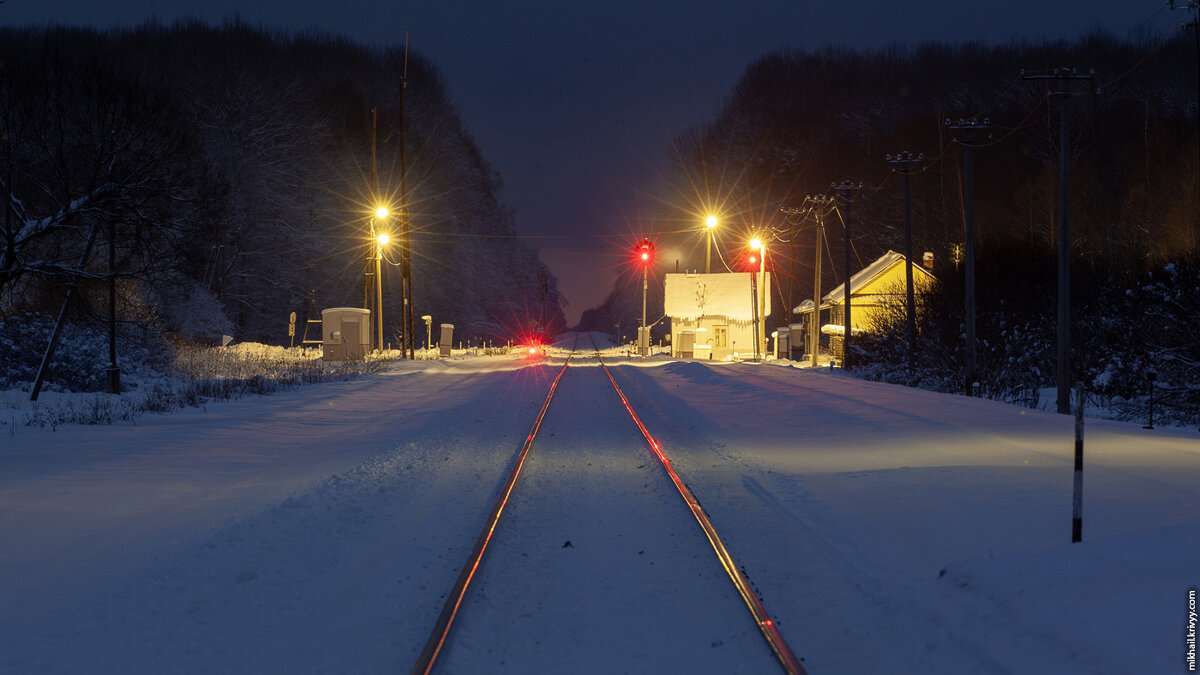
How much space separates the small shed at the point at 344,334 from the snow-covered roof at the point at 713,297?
27133mm

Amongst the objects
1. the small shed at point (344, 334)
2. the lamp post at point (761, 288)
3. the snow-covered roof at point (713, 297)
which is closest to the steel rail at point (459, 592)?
the small shed at point (344, 334)

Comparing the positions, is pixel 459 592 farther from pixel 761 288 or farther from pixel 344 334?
pixel 761 288

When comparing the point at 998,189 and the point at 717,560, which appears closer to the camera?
the point at 717,560

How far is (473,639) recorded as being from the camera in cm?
A: 520

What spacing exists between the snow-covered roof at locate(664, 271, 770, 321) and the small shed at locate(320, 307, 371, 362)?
27133 mm

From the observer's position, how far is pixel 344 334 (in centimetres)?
3988

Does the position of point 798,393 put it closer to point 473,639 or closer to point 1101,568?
point 1101,568

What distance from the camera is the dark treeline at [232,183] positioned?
2181 cm

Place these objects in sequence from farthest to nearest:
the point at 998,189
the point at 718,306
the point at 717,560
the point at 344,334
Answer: the point at 998,189 < the point at 718,306 < the point at 344,334 < the point at 717,560

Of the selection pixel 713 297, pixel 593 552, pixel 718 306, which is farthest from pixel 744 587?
pixel 713 297

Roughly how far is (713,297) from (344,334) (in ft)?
97.8

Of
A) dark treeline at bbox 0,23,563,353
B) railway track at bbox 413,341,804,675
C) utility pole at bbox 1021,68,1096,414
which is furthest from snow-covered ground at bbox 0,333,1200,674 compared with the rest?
dark treeline at bbox 0,23,563,353

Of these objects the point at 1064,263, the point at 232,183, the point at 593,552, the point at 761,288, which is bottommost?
the point at 593,552

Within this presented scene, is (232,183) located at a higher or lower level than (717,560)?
higher
